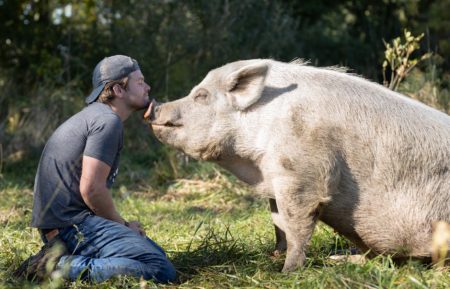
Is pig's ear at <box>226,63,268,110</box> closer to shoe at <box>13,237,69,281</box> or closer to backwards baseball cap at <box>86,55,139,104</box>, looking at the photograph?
backwards baseball cap at <box>86,55,139,104</box>

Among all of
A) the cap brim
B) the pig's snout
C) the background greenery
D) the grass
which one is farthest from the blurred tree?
the cap brim

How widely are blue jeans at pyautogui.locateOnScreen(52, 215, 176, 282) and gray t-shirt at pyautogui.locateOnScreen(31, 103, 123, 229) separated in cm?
9

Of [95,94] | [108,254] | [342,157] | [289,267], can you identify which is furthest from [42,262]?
[342,157]

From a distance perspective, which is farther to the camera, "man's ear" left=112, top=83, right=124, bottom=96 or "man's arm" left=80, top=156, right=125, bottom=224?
"man's ear" left=112, top=83, right=124, bottom=96

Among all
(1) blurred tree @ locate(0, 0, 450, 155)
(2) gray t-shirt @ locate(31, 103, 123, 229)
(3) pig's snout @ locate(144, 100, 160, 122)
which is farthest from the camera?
(1) blurred tree @ locate(0, 0, 450, 155)

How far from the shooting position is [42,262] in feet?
12.9

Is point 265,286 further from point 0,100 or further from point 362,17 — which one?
point 362,17

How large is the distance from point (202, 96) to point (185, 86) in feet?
23.0

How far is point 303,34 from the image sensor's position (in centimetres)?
1577

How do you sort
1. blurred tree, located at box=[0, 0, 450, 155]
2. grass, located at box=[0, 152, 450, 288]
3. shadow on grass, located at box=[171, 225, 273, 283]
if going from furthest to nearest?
blurred tree, located at box=[0, 0, 450, 155] < shadow on grass, located at box=[171, 225, 273, 283] < grass, located at box=[0, 152, 450, 288]

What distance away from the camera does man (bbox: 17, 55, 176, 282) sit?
3990 mm

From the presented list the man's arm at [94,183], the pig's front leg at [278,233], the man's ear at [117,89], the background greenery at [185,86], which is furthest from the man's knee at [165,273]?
the man's ear at [117,89]

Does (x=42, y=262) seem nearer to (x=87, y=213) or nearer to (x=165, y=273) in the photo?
(x=87, y=213)

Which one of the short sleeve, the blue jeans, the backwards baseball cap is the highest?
the backwards baseball cap
